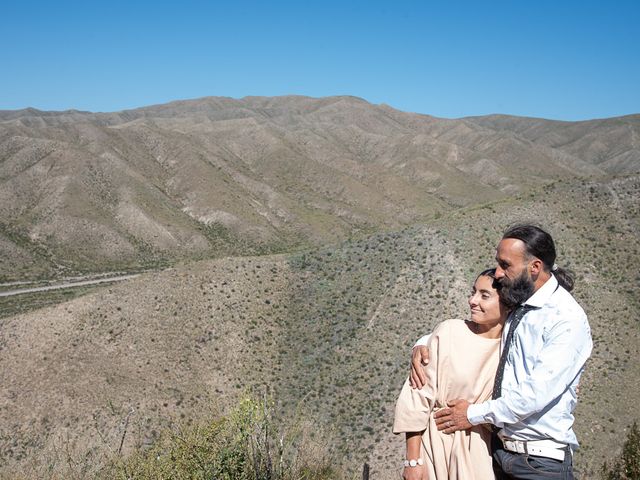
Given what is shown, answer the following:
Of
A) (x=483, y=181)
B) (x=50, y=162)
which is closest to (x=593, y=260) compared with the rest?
(x=50, y=162)

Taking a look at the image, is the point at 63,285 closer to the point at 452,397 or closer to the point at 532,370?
the point at 452,397

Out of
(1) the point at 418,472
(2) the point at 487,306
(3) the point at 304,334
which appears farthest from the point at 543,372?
(3) the point at 304,334

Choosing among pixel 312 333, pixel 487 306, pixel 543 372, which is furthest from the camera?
pixel 312 333

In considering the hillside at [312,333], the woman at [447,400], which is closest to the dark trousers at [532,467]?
the woman at [447,400]

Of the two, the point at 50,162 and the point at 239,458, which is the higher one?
the point at 50,162

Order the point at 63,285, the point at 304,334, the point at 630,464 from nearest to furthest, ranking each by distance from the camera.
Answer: the point at 630,464 < the point at 304,334 < the point at 63,285

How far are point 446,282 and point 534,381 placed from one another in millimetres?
23493

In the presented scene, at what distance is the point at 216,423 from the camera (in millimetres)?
8516

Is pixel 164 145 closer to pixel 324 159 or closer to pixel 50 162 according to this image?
pixel 50 162

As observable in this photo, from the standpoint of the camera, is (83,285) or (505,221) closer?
(505,221)

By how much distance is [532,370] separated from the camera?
407 cm

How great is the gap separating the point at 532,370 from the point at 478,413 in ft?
1.84

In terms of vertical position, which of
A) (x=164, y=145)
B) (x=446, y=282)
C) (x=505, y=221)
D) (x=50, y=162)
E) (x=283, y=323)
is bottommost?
(x=283, y=323)

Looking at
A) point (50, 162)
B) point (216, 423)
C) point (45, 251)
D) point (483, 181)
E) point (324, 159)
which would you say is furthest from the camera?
point (483, 181)
